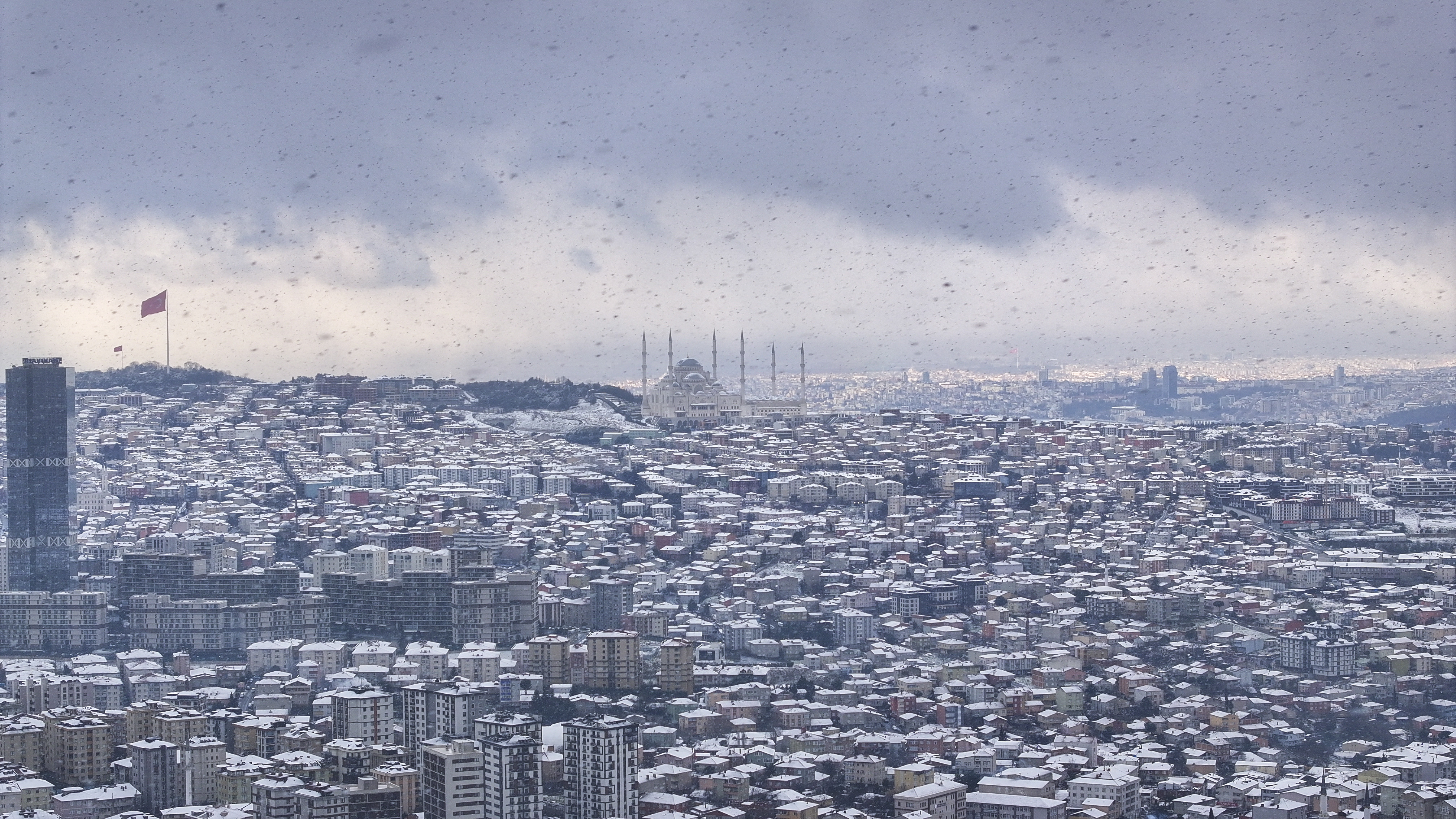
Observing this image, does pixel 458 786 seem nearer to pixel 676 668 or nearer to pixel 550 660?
pixel 676 668

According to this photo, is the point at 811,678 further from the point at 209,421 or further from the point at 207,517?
the point at 209,421

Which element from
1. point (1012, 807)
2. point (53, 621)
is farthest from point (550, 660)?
point (1012, 807)

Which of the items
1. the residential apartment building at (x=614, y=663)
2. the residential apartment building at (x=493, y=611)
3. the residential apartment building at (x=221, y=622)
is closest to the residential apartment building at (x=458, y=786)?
the residential apartment building at (x=614, y=663)

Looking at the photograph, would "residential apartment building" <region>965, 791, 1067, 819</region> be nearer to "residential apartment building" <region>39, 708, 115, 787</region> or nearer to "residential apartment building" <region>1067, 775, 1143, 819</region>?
"residential apartment building" <region>1067, 775, 1143, 819</region>

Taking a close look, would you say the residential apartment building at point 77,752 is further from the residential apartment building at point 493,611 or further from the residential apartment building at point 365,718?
the residential apartment building at point 493,611

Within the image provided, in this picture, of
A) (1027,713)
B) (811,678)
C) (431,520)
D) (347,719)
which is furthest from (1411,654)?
(431,520)

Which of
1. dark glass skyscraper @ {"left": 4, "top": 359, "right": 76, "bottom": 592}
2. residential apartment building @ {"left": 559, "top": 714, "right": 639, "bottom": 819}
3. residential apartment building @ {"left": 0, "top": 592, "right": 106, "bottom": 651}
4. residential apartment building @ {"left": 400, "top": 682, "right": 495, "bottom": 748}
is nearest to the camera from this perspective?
residential apartment building @ {"left": 559, "top": 714, "right": 639, "bottom": 819}

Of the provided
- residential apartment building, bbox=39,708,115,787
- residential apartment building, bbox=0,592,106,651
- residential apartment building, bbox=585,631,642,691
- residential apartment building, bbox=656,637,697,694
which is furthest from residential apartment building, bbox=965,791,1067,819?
residential apartment building, bbox=0,592,106,651

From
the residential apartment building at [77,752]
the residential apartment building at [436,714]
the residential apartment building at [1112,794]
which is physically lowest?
the residential apartment building at [1112,794]
